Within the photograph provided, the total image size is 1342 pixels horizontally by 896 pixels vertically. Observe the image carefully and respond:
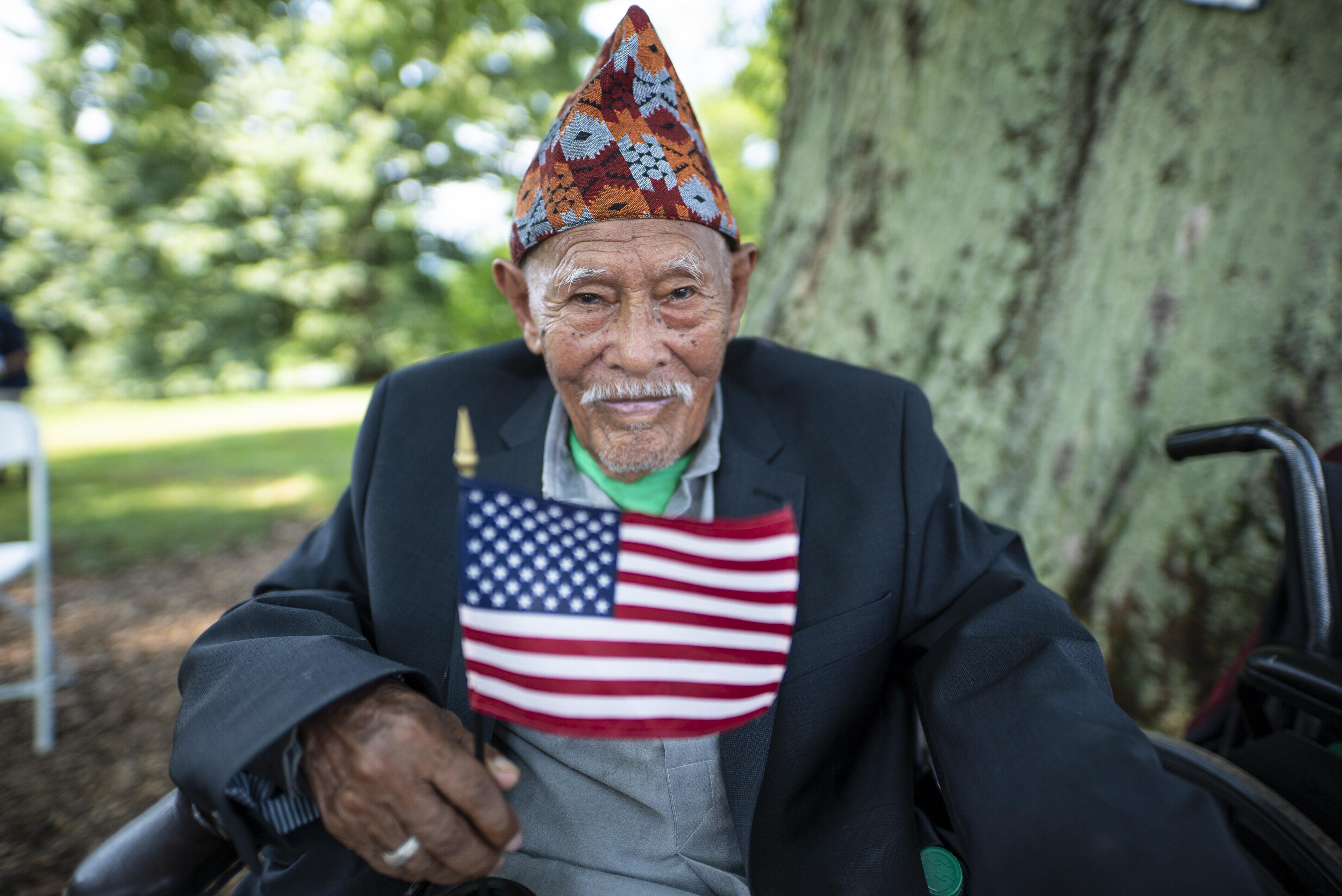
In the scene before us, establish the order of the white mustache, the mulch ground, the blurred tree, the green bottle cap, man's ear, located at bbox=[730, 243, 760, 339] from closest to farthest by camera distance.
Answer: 1. the green bottle cap
2. the white mustache
3. man's ear, located at bbox=[730, 243, 760, 339]
4. the mulch ground
5. the blurred tree

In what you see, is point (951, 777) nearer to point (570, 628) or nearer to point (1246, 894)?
point (1246, 894)

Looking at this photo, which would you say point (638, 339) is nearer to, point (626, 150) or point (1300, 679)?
point (626, 150)

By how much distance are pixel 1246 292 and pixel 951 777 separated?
2.09 m

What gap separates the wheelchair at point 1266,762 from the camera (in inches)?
44.7

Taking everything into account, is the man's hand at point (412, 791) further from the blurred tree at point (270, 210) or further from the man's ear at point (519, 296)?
the blurred tree at point (270, 210)

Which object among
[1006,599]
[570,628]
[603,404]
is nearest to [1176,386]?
[1006,599]

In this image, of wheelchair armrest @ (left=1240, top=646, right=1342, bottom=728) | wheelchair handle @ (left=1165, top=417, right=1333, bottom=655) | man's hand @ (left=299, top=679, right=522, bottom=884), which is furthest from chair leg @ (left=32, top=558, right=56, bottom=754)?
wheelchair handle @ (left=1165, top=417, right=1333, bottom=655)

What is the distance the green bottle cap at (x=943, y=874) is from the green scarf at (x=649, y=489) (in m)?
0.97

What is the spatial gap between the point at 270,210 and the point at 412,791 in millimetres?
23716

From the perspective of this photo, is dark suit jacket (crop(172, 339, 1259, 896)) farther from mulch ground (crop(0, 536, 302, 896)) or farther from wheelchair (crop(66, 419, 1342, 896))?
mulch ground (crop(0, 536, 302, 896))

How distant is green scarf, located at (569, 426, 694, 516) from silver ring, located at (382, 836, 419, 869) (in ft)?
2.91

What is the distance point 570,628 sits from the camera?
3.58ft

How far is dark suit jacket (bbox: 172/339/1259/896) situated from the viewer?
1.04 m

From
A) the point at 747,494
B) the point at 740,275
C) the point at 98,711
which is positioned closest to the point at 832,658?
the point at 747,494
